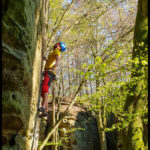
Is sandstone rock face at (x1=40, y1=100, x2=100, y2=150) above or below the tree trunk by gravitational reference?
below

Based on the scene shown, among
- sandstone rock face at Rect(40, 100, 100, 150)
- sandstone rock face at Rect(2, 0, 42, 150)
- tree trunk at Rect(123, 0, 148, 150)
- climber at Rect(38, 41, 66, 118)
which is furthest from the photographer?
sandstone rock face at Rect(40, 100, 100, 150)

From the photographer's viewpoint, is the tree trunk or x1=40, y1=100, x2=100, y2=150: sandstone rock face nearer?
the tree trunk

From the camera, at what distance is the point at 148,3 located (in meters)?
5.51

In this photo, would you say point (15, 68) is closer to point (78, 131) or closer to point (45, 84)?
point (45, 84)

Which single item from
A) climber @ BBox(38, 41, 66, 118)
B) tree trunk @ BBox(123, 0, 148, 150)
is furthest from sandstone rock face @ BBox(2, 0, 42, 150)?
tree trunk @ BBox(123, 0, 148, 150)

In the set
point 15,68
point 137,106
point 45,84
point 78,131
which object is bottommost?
point 78,131

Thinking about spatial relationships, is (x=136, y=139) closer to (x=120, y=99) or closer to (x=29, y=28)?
(x=120, y=99)

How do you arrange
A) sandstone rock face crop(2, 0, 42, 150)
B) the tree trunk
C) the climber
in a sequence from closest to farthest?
1. sandstone rock face crop(2, 0, 42, 150)
2. the climber
3. the tree trunk

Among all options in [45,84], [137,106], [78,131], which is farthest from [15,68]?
[78,131]

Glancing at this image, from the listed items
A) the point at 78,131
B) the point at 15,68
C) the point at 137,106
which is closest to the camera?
the point at 15,68

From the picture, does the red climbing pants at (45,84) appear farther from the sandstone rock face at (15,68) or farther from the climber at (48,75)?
the sandstone rock face at (15,68)

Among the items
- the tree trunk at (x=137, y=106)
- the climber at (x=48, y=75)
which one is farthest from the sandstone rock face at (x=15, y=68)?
the tree trunk at (x=137, y=106)

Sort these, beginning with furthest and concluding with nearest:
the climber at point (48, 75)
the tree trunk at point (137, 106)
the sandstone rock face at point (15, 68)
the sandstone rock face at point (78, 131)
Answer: the sandstone rock face at point (78, 131) < the tree trunk at point (137, 106) < the climber at point (48, 75) < the sandstone rock face at point (15, 68)

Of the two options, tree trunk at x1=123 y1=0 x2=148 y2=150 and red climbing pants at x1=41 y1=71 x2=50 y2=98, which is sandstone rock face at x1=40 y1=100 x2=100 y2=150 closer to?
tree trunk at x1=123 y1=0 x2=148 y2=150
